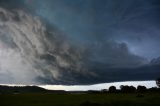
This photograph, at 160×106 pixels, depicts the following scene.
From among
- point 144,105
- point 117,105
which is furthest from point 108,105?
point 144,105

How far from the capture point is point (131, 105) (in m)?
75.2

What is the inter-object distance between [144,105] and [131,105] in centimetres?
525

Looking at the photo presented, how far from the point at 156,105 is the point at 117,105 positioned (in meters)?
→ 11.8

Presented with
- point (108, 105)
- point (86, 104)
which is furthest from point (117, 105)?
point (86, 104)

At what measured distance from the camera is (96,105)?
2918 inches

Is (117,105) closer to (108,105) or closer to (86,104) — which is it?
(108,105)

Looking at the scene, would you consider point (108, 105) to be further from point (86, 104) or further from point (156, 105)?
point (156, 105)

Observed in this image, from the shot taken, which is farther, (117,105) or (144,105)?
(144,105)

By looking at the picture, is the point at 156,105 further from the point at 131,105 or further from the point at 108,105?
the point at 108,105

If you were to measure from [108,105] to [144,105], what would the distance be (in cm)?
1088

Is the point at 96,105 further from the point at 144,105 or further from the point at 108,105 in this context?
the point at 144,105

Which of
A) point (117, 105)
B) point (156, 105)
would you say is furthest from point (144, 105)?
point (117, 105)

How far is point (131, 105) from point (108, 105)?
606cm

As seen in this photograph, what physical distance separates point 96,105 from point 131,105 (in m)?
9.17
